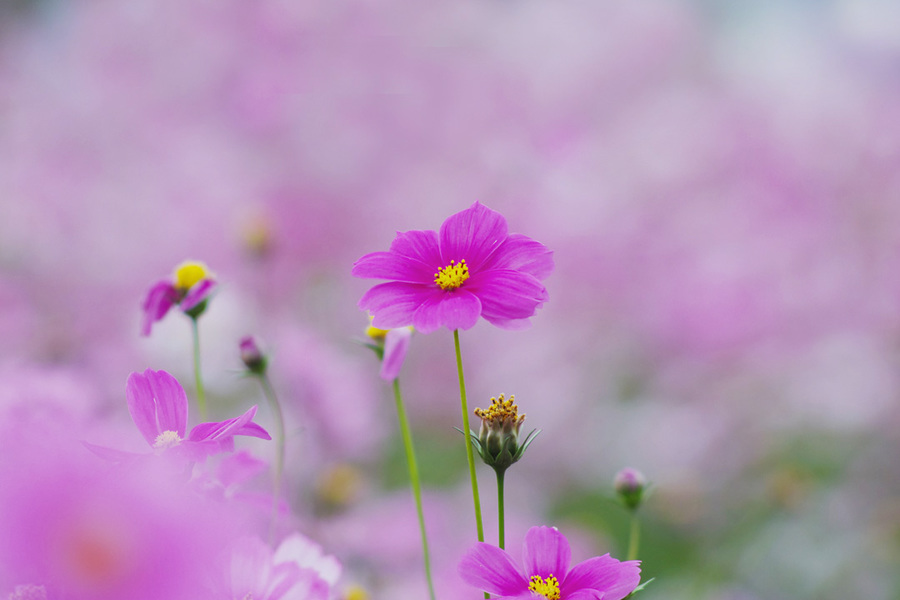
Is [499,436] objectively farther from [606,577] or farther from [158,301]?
[158,301]

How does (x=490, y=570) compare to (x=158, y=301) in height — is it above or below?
below

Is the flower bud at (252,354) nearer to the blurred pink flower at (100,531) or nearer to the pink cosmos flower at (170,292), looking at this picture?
the pink cosmos flower at (170,292)

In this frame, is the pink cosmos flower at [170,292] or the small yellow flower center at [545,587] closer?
the small yellow flower center at [545,587]

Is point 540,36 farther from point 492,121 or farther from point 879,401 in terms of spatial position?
point 879,401

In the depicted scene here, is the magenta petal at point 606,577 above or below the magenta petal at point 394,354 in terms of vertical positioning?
below

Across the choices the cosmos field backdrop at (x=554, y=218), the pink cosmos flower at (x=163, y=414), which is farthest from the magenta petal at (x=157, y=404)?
the cosmos field backdrop at (x=554, y=218)

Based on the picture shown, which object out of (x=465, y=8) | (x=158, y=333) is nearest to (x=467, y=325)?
(x=158, y=333)

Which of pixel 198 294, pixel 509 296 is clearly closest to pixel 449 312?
pixel 509 296
